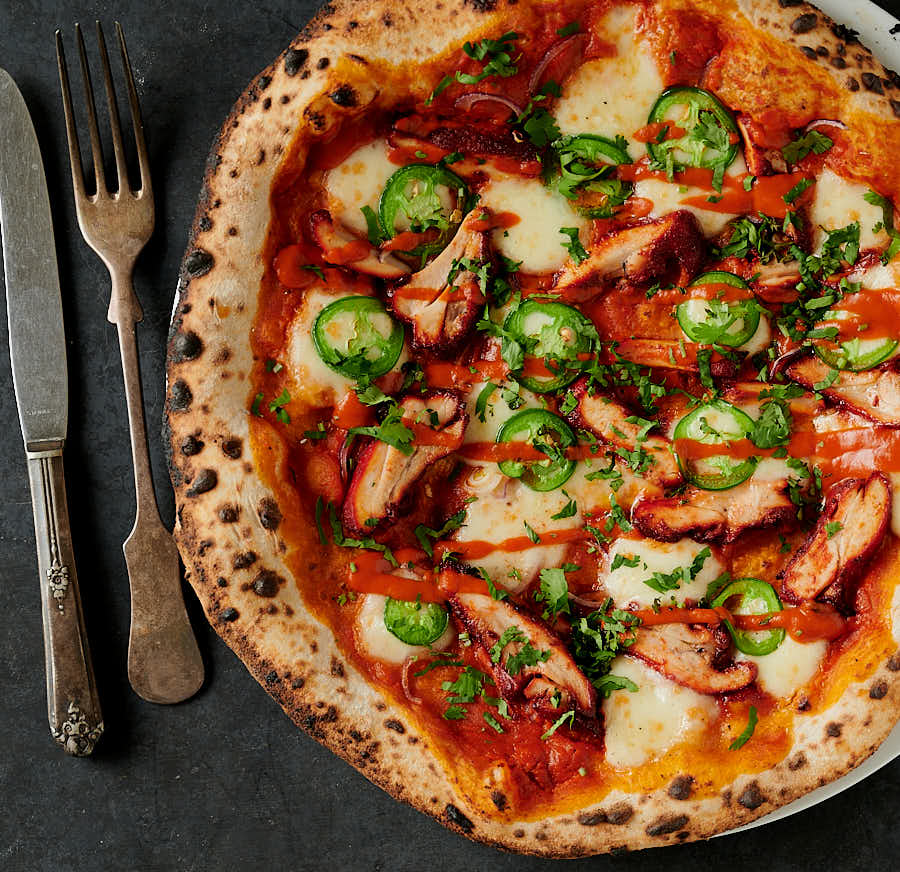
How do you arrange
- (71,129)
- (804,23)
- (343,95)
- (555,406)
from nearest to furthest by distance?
1. (343,95)
2. (804,23)
3. (555,406)
4. (71,129)

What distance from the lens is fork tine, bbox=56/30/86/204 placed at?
336 cm

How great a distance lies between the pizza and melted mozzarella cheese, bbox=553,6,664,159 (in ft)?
0.03

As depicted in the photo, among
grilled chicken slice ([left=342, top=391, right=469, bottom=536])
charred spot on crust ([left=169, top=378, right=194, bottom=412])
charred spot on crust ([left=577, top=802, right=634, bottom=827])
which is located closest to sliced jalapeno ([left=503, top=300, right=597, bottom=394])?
grilled chicken slice ([left=342, top=391, right=469, bottom=536])

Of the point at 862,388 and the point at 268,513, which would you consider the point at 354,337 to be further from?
the point at 862,388

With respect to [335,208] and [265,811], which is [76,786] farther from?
[335,208]

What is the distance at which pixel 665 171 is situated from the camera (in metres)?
2.96

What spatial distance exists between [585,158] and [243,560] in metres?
1.66

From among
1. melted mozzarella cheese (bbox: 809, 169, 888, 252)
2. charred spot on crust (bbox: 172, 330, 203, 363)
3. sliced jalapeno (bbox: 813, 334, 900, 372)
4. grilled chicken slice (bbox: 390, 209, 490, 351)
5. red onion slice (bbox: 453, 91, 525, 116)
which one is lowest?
charred spot on crust (bbox: 172, 330, 203, 363)

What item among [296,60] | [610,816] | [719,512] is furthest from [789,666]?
[296,60]

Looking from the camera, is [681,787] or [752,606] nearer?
[681,787]

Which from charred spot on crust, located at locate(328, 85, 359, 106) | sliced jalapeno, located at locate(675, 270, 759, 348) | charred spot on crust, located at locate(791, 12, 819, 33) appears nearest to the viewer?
charred spot on crust, located at locate(328, 85, 359, 106)

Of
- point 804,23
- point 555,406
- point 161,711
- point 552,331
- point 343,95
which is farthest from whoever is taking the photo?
point 161,711

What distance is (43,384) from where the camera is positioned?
3.45 meters

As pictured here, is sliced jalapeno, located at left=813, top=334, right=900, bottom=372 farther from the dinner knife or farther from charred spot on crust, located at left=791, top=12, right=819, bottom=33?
the dinner knife
